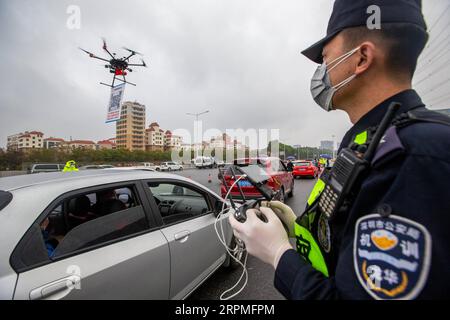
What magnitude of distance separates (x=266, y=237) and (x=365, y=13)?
1047mm

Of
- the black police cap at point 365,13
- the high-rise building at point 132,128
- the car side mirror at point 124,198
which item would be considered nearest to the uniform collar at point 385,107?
the black police cap at point 365,13

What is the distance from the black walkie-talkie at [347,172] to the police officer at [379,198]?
2 cm

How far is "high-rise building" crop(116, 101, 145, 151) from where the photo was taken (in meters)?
61.3

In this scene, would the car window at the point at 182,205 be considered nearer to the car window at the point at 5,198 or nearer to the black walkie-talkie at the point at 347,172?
the car window at the point at 5,198

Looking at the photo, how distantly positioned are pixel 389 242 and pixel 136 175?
1.97m

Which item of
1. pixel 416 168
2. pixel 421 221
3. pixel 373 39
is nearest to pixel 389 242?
pixel 421 221

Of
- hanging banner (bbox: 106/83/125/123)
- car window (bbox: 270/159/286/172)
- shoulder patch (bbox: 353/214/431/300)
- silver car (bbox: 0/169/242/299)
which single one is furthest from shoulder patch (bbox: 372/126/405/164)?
hanging banner (bbox: 106/83/125/123)

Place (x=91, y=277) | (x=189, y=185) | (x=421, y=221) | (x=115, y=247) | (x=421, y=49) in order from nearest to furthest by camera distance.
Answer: (x=421, y=221)
(x=421, y=49)
(x=91, y=277)
(x=115, y=247)
(x=189, y=185)

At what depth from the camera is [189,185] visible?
2.55m

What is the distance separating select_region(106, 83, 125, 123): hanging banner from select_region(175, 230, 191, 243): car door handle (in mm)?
10423

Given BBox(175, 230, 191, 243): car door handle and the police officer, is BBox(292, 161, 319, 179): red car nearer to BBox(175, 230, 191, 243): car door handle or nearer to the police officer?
BBox(175, 230, 191, 243): car door handle

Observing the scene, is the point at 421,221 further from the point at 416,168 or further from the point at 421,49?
the point at 421,49

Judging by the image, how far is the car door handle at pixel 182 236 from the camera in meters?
2.00

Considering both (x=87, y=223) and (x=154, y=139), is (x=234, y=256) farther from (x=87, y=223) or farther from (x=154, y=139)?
(x=154, y=139)
